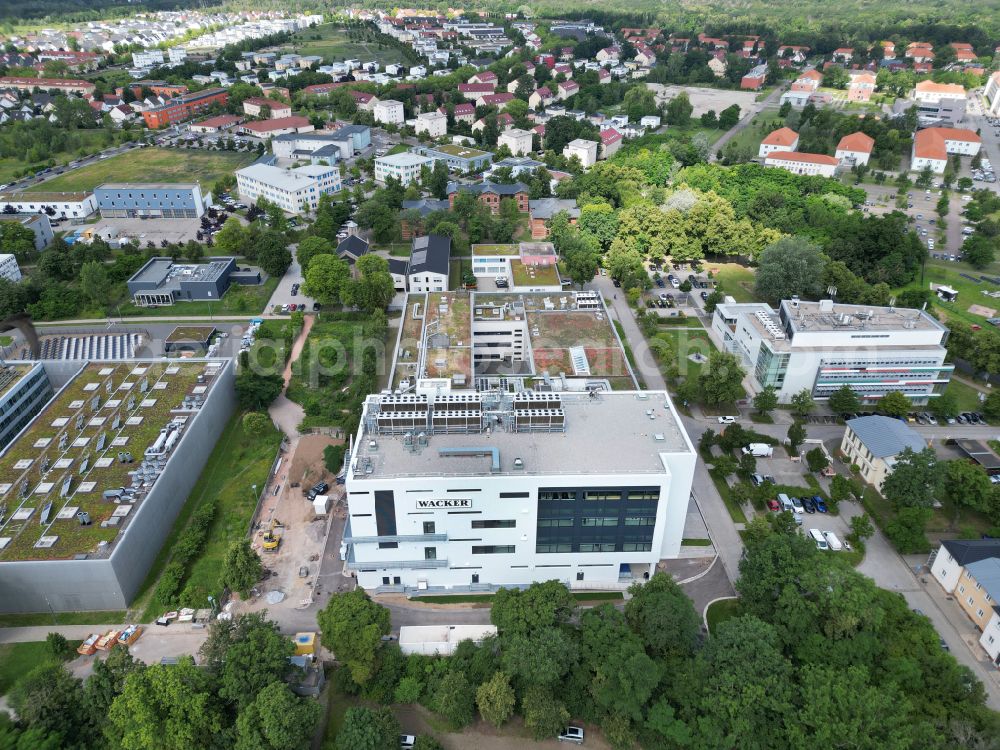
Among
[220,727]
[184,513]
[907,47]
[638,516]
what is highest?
[907,47]

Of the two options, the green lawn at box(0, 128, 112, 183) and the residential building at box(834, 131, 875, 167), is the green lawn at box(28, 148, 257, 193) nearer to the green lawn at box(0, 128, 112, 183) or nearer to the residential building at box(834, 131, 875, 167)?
the green lawn at box(0, 128, 112, 183)

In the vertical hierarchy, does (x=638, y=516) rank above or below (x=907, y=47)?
below

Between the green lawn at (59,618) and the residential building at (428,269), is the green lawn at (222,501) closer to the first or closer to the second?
the green lawn at (59,618)

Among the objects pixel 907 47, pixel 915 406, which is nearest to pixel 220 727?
pixel 915 406

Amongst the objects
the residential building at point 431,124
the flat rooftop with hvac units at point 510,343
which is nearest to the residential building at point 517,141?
the residential building at point 431,124

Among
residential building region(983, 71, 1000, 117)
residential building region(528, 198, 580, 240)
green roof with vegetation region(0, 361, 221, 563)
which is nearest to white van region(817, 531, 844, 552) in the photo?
green roof with vegetation region(0, 361, 221, 563)

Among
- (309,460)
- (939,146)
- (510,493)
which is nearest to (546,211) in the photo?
(309,460)

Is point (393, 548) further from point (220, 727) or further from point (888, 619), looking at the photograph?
point (888, 619)
